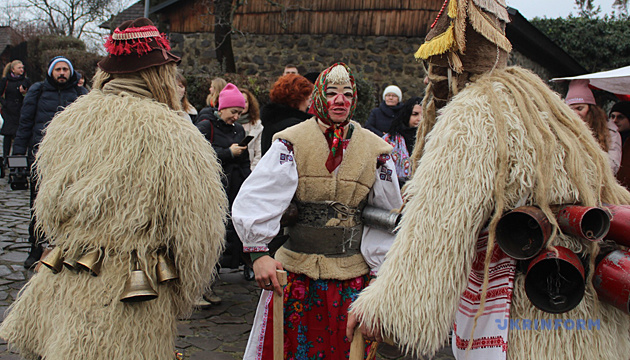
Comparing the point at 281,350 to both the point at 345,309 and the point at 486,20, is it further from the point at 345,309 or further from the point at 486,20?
the point at 486,20

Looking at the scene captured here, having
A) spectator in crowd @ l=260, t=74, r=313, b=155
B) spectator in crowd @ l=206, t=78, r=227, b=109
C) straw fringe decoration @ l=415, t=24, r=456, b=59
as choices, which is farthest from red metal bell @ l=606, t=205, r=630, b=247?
spectator in crowd @ l=206, t=78, r=227, b=109

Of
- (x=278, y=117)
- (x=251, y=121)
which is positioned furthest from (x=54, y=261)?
(x=251, y=121)

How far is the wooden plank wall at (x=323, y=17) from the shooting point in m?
12.7

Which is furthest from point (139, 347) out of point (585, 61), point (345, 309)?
point (585, 61)

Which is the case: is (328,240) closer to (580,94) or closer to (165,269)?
(165,269)

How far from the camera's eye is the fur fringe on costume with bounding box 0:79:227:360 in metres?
2.11

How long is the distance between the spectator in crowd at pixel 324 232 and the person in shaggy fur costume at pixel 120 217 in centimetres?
37

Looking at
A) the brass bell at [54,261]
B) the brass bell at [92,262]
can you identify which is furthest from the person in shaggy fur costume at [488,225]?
the brass bell at [54,261]

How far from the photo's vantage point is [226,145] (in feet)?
16.3

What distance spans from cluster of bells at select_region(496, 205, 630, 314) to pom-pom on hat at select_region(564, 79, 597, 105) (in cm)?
315

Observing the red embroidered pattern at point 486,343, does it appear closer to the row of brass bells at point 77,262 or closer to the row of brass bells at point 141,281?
the row of brass bells at point 141,281

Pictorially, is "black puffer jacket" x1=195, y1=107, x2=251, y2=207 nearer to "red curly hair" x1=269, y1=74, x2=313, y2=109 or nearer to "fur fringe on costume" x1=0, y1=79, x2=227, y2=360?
"red curly hair" x1=269, y1=74, x2=313, y2=109

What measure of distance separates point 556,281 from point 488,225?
0.28 metres

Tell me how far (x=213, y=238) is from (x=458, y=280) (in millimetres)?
1212
